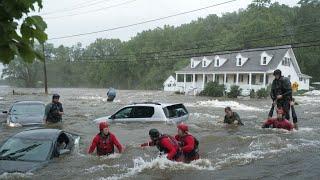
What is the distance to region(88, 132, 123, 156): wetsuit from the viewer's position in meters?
11.9

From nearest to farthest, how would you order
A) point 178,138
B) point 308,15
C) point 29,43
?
1. point 29,43
2. point 178,138
3. point 308,15

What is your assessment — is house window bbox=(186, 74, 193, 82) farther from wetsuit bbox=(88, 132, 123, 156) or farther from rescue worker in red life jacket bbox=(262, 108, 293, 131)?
wetsuit bbox=(88, 132, 123, 156)

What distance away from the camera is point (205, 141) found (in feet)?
52.8

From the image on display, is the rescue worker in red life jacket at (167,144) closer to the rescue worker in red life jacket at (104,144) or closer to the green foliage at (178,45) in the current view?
the rescue worker in red life jacket at (104,144)

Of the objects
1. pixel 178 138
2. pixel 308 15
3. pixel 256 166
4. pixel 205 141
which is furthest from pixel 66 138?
pixel 308 15

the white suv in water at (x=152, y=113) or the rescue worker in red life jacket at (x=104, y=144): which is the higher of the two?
the white suv in water at (x=152, y=113)

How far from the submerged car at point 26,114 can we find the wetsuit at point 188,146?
8283mm

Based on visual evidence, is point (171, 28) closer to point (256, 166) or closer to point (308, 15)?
point (308, 15)

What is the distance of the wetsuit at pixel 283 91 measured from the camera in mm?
16797

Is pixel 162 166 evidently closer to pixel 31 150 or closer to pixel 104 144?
pixel 104 144

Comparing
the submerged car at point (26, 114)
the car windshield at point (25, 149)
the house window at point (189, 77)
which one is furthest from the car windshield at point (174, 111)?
the house window at point (189, 77)

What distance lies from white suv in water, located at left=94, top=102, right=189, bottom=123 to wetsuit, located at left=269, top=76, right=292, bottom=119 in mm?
3197

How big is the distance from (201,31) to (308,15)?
89.0 feet

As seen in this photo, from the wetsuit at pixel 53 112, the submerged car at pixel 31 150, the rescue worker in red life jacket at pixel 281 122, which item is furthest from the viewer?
the wetsuit at pixel 53 112
